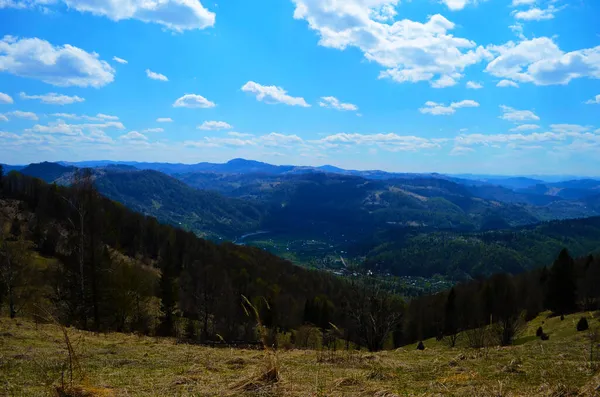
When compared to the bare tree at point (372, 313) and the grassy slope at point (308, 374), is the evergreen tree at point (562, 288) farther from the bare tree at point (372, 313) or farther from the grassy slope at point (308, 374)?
the grassy slope at point (308, 374)

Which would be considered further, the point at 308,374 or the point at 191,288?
the point at 191,288

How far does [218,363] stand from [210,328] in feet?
187

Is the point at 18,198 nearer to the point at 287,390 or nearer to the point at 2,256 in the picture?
the point at 2,256

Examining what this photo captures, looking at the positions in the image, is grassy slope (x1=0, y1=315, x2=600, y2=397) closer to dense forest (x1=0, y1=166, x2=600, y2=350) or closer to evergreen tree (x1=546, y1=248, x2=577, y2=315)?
dense forest (x1=0, y1=166, x2=600, y2=350)

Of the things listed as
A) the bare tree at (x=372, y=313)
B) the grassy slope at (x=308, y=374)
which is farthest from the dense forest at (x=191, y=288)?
the grassy slope at (x=308, y=374)

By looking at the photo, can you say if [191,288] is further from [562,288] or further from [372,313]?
[562,288]

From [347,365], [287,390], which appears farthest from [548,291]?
[287,390]

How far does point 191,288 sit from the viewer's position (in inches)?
2655

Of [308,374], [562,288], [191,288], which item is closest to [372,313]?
[308,374]

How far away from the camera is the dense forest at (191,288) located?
29.9 m

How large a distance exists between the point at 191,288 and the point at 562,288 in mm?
63214

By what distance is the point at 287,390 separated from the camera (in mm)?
7461

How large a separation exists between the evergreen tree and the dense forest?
0.16 meters

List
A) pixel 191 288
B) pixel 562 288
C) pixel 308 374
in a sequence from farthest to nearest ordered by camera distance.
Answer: pixel 191 288 < pixel 562 288 < pixel 308 374
